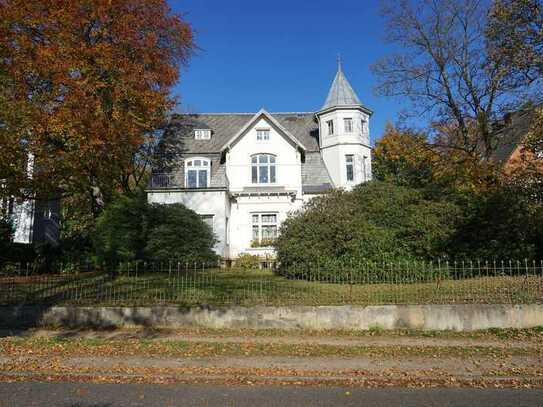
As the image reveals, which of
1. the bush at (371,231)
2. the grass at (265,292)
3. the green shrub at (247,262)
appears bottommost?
the grass at (265,292)

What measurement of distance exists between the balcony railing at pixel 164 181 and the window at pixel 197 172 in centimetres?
68

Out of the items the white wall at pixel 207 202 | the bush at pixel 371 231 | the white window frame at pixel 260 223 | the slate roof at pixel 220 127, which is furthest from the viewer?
the slate roof at pixel 220 127

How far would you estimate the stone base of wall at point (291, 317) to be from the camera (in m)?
10.9

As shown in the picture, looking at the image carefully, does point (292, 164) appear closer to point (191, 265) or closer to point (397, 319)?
point (191, 265)

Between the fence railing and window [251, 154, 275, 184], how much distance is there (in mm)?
13673

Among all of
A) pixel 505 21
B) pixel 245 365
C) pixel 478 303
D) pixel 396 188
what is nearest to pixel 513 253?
pixel 396 188

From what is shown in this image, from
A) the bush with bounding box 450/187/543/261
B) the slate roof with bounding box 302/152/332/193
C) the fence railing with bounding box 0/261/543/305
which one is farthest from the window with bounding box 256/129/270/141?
the fence railing with bounding box 0/261/543/305

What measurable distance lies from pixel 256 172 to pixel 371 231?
41.2 feet

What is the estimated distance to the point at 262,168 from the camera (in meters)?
28.3

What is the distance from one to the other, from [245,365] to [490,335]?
20.6 feet

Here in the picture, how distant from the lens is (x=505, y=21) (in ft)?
63.2

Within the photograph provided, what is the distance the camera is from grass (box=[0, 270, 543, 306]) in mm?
11594

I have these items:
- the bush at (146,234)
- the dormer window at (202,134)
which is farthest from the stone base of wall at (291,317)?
the dormer window at (202,134)

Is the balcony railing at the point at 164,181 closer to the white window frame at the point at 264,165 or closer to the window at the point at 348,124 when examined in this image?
the white window frame at the point at 264,165
